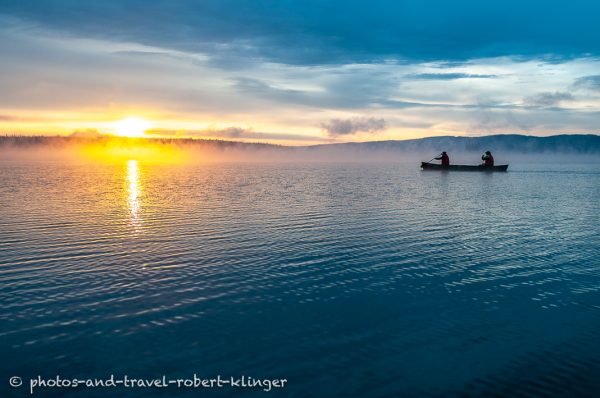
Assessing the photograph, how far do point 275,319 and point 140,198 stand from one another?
137ft

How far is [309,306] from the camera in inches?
677

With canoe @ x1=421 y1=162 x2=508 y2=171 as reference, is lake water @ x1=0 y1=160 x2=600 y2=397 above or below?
below

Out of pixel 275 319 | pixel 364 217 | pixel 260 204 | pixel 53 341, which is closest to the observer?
pixel 53 341

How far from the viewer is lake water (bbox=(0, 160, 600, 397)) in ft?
40.5

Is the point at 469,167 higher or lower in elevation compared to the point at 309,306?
Answer: higher

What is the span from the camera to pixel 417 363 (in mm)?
12977

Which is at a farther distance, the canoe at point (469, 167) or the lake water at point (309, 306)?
the canoe at point (469, 167)

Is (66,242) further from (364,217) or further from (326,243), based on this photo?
(364,217)

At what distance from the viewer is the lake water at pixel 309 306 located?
1234cm

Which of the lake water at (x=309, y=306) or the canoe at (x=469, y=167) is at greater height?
the canoe at (x=469, y=167)

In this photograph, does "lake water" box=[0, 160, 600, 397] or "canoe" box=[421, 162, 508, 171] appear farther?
"canoe" box=[421, 162, 508, 171]

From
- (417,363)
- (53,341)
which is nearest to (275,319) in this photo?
(417,363)

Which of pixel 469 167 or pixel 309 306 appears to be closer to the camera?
pixel 309 306

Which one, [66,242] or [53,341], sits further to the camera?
[66,242]
